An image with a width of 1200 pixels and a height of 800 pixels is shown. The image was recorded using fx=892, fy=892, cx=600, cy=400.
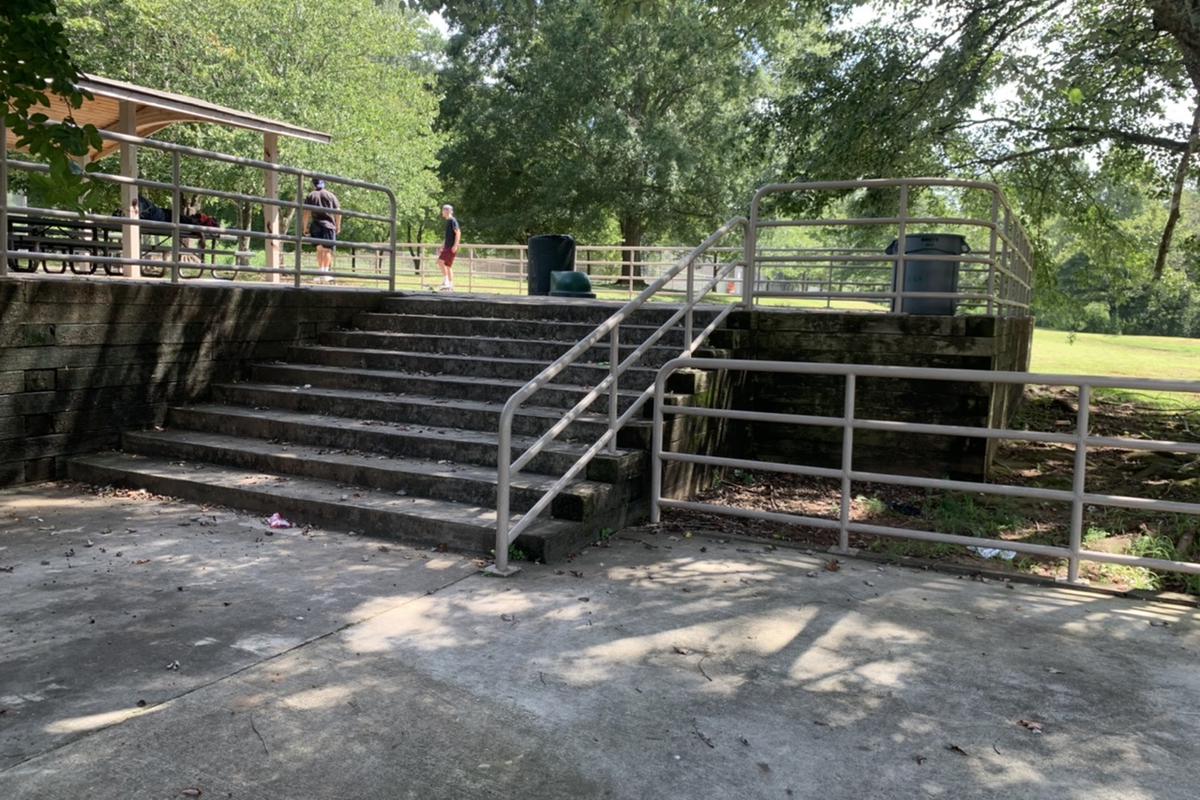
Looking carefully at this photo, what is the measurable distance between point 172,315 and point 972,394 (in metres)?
7.59

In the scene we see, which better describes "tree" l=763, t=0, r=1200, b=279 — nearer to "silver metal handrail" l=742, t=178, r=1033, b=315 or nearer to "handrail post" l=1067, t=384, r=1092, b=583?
"silver metal handrail" l=742, t=178, r=1033, b=315

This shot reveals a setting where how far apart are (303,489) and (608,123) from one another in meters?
27.4

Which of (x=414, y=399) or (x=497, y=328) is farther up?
(x=497, y=328)

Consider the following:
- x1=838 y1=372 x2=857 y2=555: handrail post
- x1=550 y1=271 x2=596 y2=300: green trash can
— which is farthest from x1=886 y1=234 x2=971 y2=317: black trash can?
x1=550 y1=271 x2=596 y2=300: green trash can

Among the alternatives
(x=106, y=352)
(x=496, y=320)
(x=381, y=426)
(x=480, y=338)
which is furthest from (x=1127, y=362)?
(x=106, y=352)

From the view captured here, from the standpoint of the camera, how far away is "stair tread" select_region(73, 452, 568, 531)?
614 cm

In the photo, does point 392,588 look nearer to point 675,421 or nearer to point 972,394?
point 675,421

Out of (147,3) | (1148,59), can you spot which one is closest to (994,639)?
(1148,59)

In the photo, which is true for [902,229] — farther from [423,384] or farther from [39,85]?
[39,85]

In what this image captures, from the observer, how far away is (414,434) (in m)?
7.50

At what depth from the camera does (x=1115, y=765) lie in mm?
3316

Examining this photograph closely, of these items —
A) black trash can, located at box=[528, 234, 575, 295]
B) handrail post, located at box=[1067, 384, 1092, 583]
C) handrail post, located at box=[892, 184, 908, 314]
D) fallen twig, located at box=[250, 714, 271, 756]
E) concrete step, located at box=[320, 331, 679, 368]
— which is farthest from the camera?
black trash can, located at box=[528, 234, 575, 295]

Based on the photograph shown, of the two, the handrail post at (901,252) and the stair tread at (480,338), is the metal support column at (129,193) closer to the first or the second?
the stair tread at (480,338)

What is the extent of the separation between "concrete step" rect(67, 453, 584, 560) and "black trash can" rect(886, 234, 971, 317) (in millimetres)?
4757
